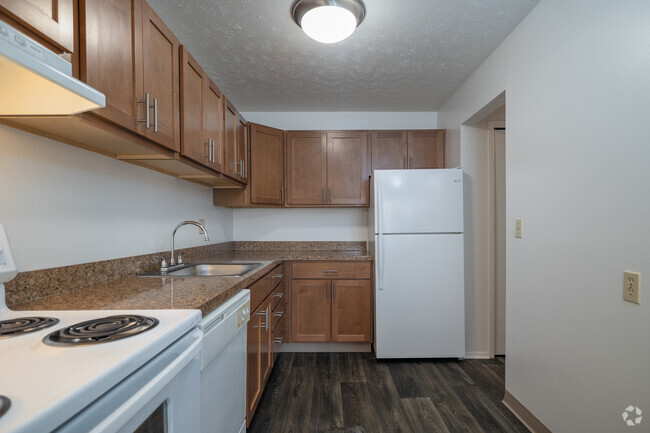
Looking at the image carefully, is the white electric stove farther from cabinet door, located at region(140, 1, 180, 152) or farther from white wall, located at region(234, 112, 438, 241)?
white wall, located at region(234, 112, 438, 241)

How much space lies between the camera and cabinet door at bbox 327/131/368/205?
3018 millimetres

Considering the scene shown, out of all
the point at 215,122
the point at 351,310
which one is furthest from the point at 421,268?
the point at 215,122

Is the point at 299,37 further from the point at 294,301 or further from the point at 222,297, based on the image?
the point at 294,301

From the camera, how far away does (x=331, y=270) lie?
8.82ft

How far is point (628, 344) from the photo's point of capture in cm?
113

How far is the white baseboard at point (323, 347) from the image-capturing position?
2.74 meters

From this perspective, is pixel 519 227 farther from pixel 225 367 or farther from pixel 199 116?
pixel 199 116

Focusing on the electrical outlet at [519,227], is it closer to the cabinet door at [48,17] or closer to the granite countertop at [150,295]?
the granite countertop at [150,295]

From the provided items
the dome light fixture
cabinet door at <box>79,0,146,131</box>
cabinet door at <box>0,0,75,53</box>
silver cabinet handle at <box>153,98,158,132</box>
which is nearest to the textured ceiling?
the dome light fixture

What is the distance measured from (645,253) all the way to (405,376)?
175 centimetres

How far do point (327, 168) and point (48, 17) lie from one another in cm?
236

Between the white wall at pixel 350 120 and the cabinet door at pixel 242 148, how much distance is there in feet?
2.07

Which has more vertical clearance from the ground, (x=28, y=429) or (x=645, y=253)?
(x=645, y=253)

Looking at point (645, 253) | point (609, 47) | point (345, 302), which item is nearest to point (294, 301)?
point (345, 302)
